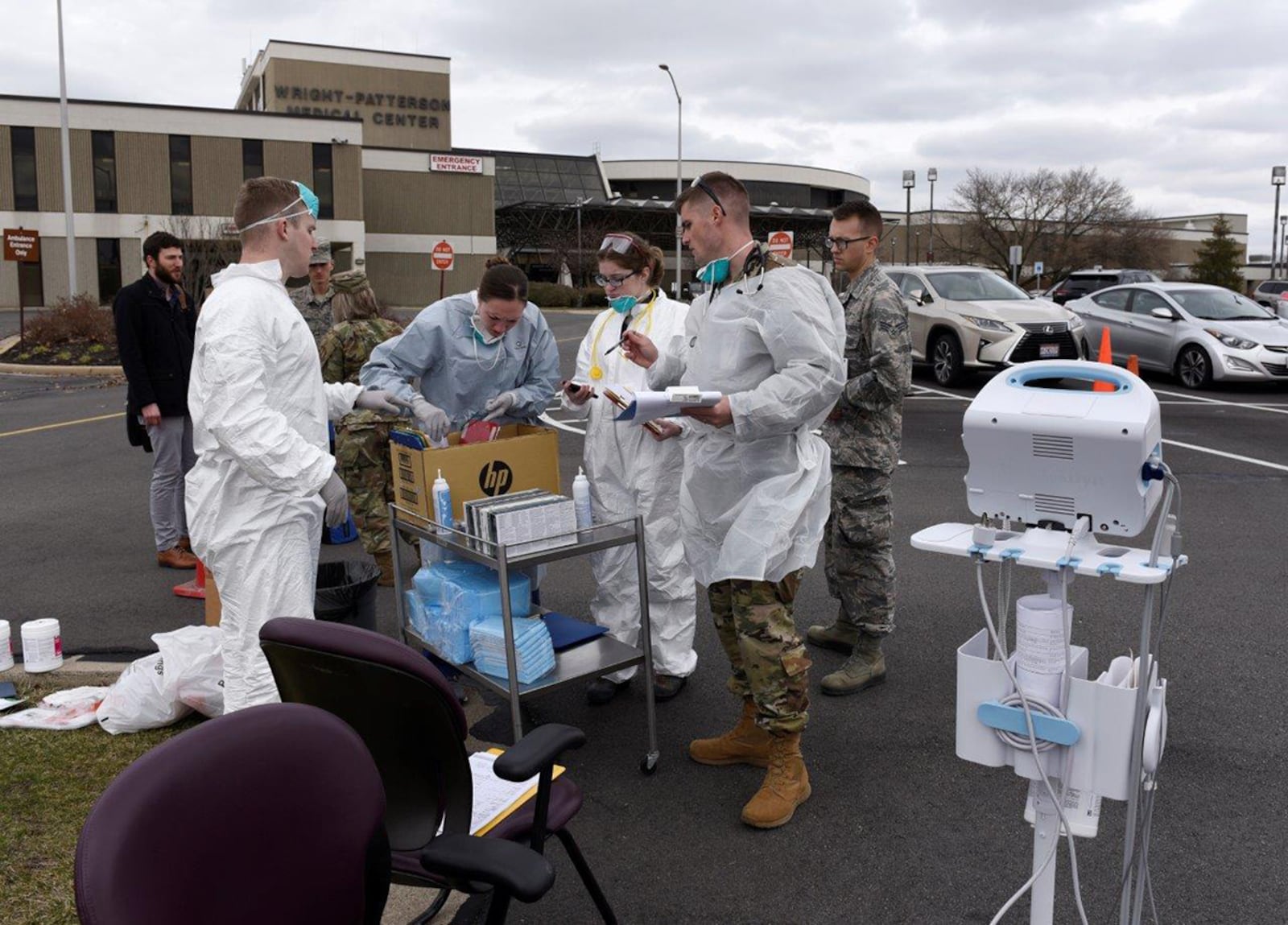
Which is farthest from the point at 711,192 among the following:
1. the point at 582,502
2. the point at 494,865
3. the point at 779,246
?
the point at 494,865

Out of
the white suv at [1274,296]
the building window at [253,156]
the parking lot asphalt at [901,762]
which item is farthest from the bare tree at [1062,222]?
the parking lot asphalt at [901,762]

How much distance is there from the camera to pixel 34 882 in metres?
3.25

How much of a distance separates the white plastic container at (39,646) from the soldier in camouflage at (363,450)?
1.77 m

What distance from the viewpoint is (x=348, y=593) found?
446cm

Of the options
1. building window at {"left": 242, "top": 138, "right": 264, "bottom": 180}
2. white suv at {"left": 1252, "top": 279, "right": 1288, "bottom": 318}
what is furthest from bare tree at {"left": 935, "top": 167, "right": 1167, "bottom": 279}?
building window at {"left": 242, "top": 138, "right": 264, "bottom": 180}

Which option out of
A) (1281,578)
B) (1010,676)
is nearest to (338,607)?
(1010,676)

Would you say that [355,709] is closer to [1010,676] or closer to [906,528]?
[1010,676]

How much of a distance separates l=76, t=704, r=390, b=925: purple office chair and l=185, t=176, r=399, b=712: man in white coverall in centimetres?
143

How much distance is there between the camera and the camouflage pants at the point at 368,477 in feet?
20.6

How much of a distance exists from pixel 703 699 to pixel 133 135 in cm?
4486

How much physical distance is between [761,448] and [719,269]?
0.66 metres

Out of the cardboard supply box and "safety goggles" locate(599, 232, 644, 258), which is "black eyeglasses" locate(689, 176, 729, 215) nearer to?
"safety goggles" locate(599, 232, 644, 258)

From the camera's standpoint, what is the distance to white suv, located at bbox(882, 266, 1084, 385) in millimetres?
15180

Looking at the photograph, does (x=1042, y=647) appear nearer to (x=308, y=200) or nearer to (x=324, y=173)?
(x=308, y=200)
